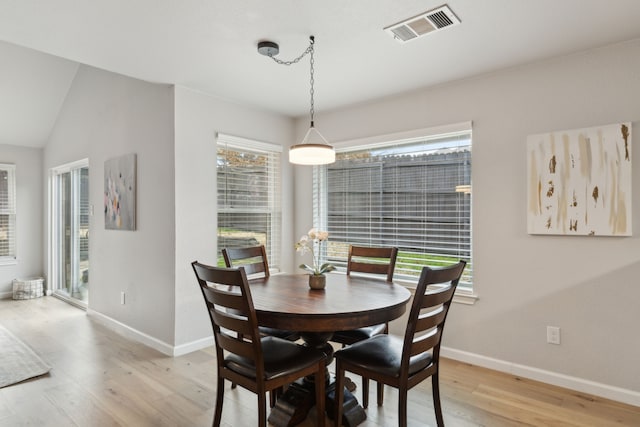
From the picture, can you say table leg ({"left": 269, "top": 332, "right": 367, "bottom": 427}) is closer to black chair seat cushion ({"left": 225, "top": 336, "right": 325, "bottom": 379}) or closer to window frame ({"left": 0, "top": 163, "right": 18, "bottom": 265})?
black chair seat cushion ({"left": 225, "top": 336, "right": 325, "bottom": 379})

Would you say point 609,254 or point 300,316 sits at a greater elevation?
point 609,254

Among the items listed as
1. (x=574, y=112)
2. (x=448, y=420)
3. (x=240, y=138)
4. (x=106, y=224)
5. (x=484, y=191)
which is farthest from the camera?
(x=106, y=224)

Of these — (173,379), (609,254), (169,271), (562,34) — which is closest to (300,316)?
(173,379)

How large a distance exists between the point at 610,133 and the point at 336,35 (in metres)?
1.99

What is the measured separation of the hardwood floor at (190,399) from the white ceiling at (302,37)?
95.0 inches

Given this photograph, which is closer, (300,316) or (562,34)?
(300,316)

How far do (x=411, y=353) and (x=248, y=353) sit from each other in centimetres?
80

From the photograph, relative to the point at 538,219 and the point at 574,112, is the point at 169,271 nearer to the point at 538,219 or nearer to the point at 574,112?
the point at 538,219

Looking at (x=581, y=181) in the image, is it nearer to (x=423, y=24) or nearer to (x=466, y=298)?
(x=466, y=298)

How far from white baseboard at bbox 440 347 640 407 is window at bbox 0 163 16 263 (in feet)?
21.3

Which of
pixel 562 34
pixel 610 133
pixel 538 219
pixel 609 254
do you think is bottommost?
pixel 609 254

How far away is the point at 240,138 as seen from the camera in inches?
151

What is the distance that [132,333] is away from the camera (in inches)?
149

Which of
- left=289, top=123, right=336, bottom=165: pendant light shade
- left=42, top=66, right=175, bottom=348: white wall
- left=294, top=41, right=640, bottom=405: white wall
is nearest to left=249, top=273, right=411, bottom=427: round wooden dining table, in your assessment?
left=289, top=123, right=336, bottom=165: pendant light shade
